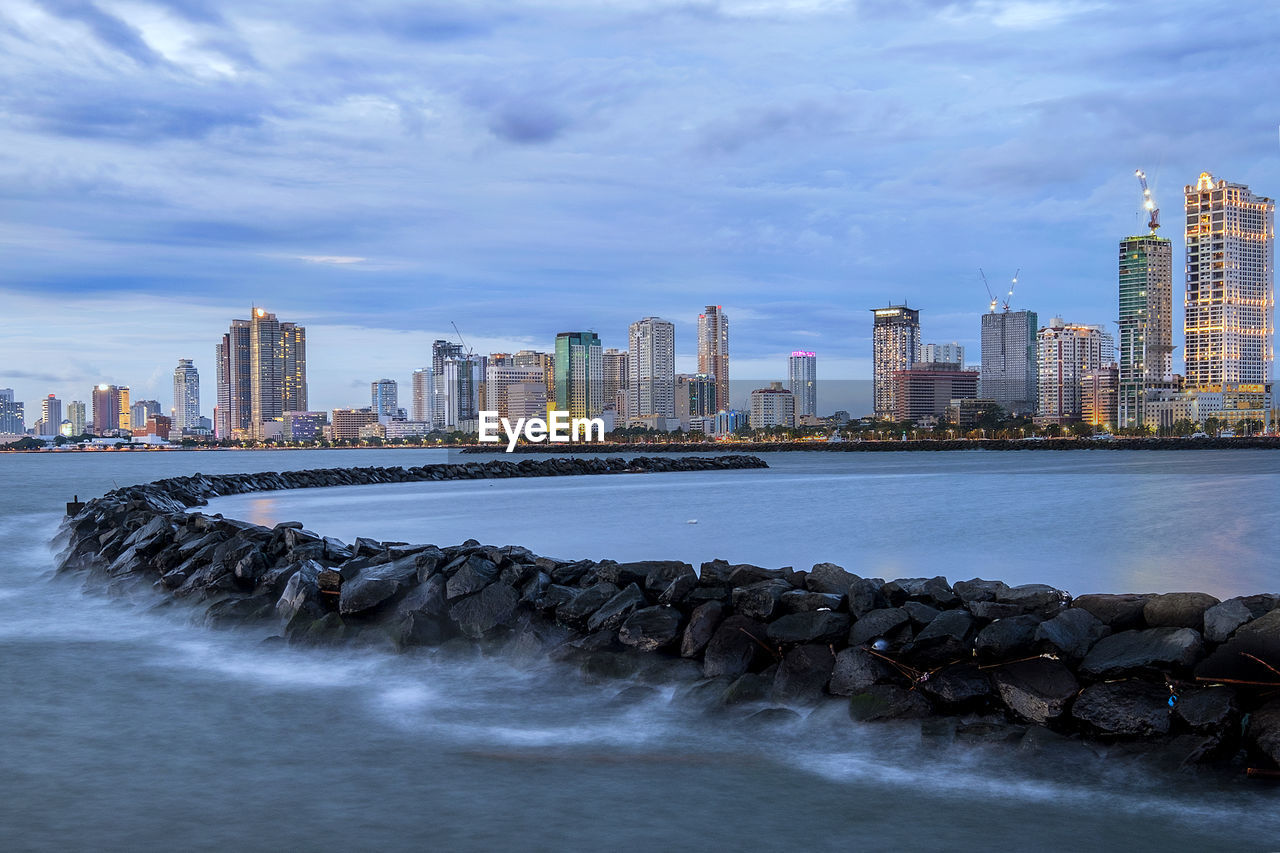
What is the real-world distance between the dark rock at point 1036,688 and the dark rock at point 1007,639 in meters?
0.14

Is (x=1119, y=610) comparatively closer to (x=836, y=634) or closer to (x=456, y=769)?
(x=836, y=634)

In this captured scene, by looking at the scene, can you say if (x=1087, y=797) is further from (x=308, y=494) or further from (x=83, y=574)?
(x=308, y=494)

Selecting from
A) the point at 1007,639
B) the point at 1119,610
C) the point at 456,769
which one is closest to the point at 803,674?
the point at 1007,639

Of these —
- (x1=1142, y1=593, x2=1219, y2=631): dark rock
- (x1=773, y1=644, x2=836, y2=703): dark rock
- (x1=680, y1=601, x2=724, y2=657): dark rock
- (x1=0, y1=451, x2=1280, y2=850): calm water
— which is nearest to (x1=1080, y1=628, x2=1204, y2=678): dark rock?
(x1=1142, y1=593, x2=1219, y2=631): dark rock

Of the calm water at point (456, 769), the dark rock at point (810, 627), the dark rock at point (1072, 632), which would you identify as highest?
the dark rock at point (1072, 632)

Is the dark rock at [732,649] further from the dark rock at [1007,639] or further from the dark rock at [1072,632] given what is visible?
the dark rock at [1072,632]

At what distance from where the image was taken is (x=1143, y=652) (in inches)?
217

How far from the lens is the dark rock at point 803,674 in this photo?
6078mm

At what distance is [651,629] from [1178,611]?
131 inches

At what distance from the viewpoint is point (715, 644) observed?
262 inches

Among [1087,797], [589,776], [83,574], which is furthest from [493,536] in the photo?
[1087,797]

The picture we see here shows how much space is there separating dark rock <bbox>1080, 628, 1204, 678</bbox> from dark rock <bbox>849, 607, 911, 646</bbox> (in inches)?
43.4

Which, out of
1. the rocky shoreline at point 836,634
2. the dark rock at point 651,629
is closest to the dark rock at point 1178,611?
the rocky shoreline at point 836,634

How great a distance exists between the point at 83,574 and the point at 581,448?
13745 cm
